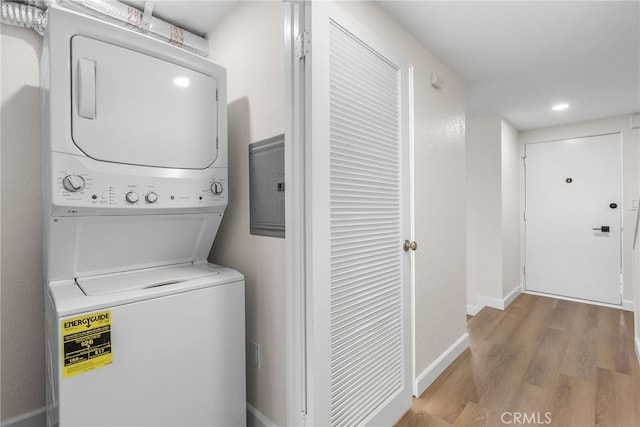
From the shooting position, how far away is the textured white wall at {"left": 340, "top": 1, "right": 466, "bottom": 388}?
195 cm

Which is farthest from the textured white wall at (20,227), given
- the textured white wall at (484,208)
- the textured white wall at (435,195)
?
the textured white wall at (484,208)

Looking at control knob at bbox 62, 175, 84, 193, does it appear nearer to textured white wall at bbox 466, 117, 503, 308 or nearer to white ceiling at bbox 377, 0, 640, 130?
white ceiling at bbox 377, 0, 640, 130

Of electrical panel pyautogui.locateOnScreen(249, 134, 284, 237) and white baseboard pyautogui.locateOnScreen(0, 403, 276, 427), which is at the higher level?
electrical panel pyautogui.locateOnScreen(249, 134, 284, 237)

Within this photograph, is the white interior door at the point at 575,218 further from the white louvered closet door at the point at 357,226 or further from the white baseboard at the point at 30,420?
the white baseboard at the point at 30,420

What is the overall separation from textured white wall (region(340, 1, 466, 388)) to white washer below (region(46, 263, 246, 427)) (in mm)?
1174

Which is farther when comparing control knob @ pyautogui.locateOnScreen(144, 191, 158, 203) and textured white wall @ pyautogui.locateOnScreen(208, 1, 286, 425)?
textured white wall @ pyautogui.locateOnScreen(208, 1, 286, 425)

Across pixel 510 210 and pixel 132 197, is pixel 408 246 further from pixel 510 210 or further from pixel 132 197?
pixel 510 210

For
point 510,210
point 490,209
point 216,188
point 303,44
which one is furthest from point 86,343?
point 510,210

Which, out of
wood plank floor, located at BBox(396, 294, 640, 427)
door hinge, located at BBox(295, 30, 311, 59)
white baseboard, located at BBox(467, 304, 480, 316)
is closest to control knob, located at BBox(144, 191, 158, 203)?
door hinge, located at BBox(295, 30, 311, 59)

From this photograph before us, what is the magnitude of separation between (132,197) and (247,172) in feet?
1.79

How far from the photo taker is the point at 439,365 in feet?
7.20

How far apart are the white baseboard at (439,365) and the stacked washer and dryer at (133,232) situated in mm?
1104

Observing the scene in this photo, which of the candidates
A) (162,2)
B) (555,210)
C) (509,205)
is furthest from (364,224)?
(555,210)

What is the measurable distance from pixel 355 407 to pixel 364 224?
84cm
